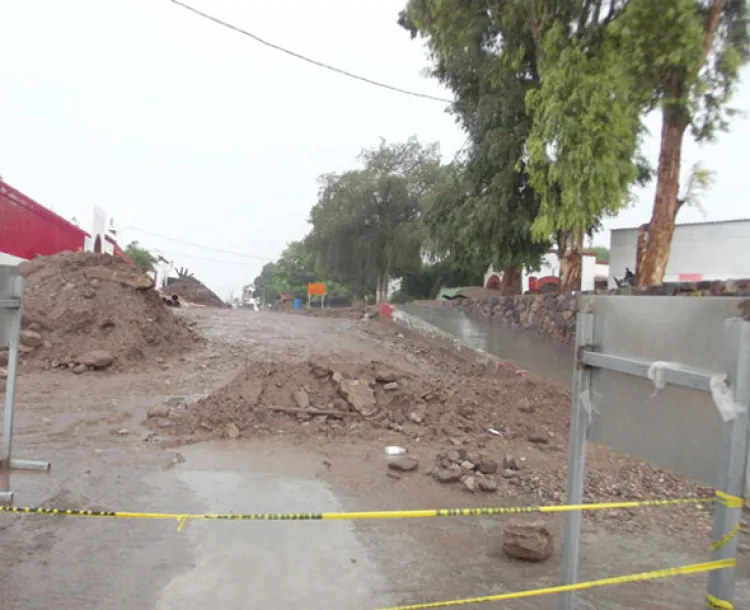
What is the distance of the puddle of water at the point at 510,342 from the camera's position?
1012cm

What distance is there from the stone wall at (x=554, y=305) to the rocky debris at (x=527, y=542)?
687cm

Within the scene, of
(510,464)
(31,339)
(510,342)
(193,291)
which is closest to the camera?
(510,464)

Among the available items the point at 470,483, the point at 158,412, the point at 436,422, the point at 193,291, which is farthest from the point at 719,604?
the point at 193,291

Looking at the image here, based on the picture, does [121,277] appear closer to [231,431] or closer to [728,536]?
[231,431]

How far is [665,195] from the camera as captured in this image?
1130 cm

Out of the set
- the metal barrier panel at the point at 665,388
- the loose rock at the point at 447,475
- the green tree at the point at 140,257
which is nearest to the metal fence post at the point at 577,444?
the metal barrier panel at the point at 665,388

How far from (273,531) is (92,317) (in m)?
7.79

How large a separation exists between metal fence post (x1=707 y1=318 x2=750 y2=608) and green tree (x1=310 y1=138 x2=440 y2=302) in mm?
29821

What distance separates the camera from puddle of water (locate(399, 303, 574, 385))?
33.2 feet

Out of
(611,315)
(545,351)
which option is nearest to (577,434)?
(611,315)

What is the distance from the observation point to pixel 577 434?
2.48 m

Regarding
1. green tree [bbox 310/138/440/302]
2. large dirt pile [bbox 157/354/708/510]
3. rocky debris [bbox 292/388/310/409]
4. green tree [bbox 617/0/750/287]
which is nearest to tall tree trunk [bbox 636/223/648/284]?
green tree [bbox 617/0/750/287]

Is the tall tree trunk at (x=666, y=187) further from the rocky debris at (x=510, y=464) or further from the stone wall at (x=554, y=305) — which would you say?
the rocky debris at (x=510, y=464)

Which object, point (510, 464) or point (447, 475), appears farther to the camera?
point (510, 464)
